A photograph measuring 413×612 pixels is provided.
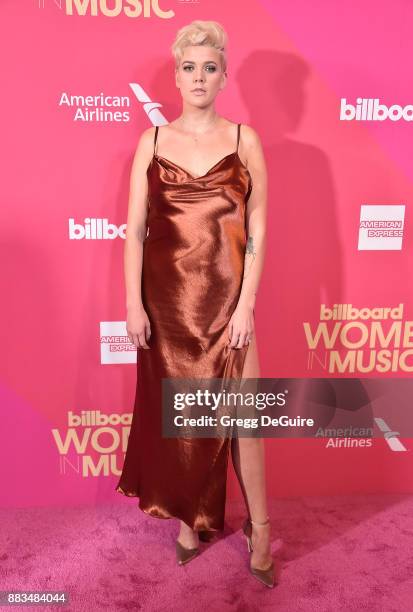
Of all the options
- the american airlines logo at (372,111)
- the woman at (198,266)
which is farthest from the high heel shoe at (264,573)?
the american airlines logo at (372,111)

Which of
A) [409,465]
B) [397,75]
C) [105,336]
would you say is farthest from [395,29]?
[409,465]

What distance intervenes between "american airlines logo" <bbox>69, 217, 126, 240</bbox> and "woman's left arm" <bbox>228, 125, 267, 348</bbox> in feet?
2.20

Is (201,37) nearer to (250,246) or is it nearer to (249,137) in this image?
(249,137)

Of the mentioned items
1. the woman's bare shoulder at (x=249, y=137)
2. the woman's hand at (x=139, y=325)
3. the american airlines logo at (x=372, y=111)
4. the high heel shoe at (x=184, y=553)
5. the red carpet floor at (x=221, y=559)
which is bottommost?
the red carpet floor at (x=221, y=559)

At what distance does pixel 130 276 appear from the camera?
2.43 meters

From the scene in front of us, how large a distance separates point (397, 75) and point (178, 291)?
4.35ft

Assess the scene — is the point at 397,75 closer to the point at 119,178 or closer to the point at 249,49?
the point at 249,49

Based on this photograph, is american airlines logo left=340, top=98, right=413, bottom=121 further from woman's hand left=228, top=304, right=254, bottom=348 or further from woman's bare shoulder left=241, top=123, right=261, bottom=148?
woman's hand left=228, top=304, right=254, bottom=348

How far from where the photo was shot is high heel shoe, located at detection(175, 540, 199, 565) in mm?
2639

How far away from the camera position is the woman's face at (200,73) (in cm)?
224

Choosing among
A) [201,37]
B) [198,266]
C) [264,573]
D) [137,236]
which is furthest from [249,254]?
[264,573]

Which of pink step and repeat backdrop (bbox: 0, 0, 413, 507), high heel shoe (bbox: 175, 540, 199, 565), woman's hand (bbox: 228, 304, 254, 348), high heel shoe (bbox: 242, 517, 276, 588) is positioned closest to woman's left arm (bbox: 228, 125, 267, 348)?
woman's hand (bbox: 228, 304, 254, 348)

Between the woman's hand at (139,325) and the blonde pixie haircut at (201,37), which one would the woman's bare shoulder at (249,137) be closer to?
the blonde pixie haircut at (201,37)

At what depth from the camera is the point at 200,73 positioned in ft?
7.36
